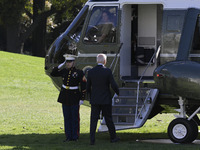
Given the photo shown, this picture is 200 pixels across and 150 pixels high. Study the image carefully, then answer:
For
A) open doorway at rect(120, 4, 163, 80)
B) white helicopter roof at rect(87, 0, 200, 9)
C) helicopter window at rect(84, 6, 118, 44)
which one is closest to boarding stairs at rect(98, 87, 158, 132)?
open doorway at rect(120, 4, 163, 80)

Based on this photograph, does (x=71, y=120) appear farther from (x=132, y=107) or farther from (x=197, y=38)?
(x=197, y=38)

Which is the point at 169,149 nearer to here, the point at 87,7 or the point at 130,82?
the point at 130,82

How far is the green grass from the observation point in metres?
11.1

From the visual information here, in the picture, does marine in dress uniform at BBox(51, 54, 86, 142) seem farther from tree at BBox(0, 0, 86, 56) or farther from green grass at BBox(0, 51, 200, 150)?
tree at BBox(0, 0, 86, 56)

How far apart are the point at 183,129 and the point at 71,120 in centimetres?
229

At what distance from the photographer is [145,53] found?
516 inches

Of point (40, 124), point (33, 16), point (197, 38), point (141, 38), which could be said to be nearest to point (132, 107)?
point (197, 38)

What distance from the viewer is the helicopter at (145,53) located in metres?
11.4

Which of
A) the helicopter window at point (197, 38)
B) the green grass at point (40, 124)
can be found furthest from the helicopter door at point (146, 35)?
the green grass at point (40, 124)

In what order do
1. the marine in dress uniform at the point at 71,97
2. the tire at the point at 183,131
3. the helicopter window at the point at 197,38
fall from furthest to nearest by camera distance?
the helicopter window at the point at 197,38
the marine in dress uniform at the point at 71,97
the tire at the point at 183,131

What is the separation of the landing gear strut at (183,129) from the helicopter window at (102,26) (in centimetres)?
239

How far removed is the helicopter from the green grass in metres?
0.67

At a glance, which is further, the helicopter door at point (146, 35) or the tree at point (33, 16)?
the tree at point (33, 16)

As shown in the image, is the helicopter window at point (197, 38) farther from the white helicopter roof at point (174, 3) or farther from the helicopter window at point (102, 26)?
the helicopter window at point (102, 26)
